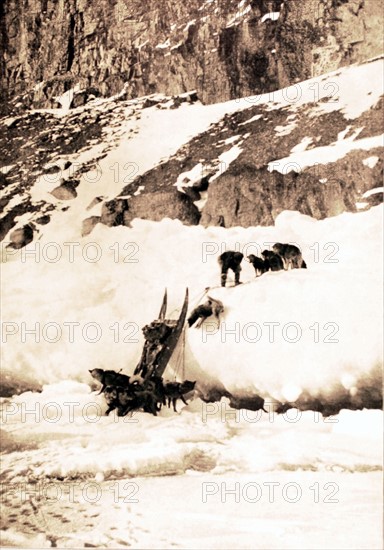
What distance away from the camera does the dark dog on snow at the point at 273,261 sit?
229 inches

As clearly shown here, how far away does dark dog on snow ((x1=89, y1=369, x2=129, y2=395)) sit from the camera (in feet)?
19.3

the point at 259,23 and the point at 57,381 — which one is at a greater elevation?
the point at 259,23

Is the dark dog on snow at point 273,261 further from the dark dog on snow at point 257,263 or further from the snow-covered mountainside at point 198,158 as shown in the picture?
the snow-covered mountainside at point 198,158

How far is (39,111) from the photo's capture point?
6.79 m

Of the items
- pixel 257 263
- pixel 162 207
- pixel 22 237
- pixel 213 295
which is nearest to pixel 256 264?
pixel 257 263

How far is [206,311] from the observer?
584 cm

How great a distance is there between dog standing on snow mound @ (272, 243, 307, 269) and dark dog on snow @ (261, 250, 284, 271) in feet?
0.09

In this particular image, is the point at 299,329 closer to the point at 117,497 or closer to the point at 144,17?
the point at 117,497

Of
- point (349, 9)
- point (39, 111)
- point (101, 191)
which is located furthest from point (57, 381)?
point (349, 9)

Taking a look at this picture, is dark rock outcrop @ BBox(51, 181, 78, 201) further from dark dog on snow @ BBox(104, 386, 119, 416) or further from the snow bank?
dark dog on snow @ BBox(104, 386, 119, 416)

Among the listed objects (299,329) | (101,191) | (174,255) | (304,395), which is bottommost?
(304,395)

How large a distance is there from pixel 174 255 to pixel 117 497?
1.80 m

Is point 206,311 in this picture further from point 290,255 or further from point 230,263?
point 290,255

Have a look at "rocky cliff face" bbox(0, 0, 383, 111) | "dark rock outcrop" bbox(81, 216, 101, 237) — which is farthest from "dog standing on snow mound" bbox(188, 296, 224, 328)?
"rocky cliff face" bbox(0, 0, 383, 111)
